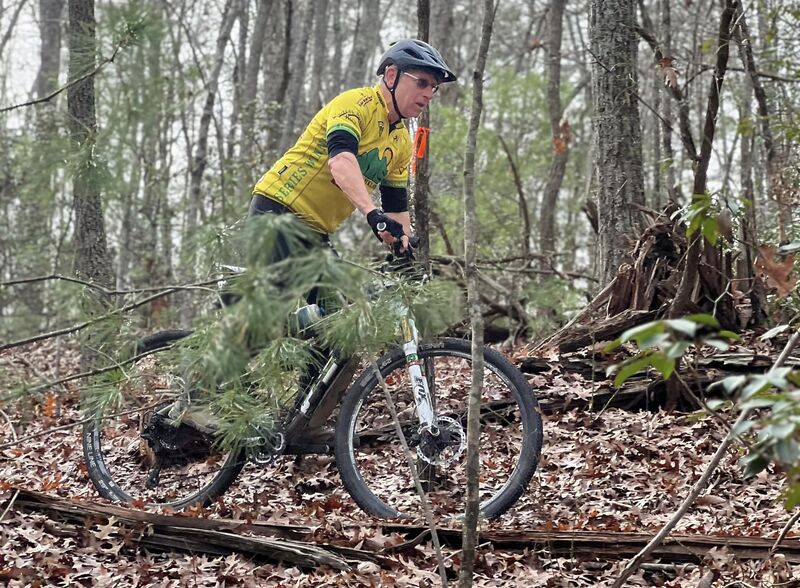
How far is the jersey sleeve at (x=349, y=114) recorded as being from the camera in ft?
13.5

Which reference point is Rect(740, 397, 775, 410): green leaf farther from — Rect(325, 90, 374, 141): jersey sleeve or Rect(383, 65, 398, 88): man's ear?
Rect(383, 65, 398, 88): man's ear

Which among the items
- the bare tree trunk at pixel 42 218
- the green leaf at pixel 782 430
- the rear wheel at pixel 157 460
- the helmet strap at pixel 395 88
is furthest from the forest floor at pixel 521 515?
the bare tree trunk at pixel 42 218

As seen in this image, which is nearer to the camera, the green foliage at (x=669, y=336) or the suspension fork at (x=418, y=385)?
the green foliage at (x=669, y=336)

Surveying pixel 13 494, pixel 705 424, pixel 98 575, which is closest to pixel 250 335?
pixel 98 575

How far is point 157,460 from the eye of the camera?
472cm

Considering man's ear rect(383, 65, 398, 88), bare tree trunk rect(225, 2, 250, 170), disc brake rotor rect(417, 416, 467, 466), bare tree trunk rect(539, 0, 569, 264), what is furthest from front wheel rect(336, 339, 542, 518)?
bare tree trunk rect(225, 2, 250, 170)

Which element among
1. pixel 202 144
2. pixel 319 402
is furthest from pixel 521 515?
pixel 202 144

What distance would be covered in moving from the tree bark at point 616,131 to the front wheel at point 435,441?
7.47 ft

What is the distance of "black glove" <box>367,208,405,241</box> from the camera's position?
155 inches

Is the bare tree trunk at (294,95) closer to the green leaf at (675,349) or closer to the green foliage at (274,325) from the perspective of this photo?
the green foliage at (274,325)

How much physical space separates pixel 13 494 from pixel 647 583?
2.86 m

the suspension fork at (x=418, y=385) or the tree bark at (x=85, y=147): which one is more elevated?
the tree bark at (x=85, y=147)

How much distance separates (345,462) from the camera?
169 inches

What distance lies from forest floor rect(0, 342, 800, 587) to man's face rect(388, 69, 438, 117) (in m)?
1.98
